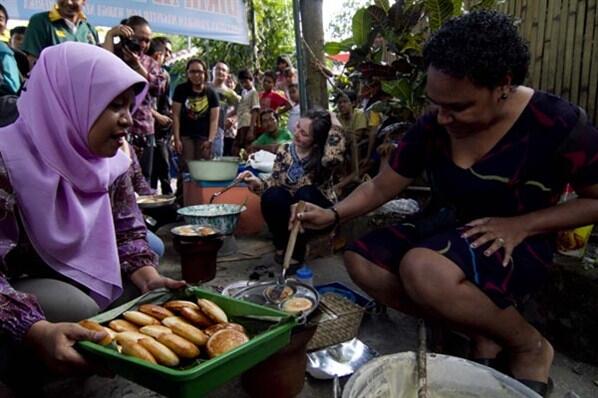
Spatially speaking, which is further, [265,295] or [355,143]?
[355,143]

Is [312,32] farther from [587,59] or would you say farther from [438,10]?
[587,59]

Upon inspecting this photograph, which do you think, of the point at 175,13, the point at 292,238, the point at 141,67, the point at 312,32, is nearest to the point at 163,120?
the point at 141,67

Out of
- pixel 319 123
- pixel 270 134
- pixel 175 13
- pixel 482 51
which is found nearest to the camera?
pixel 482 51

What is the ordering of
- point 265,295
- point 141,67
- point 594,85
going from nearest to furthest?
point 265,295 < point 594,85 < point 141,67

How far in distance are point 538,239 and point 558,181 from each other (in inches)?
8.3

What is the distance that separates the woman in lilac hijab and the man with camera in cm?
236

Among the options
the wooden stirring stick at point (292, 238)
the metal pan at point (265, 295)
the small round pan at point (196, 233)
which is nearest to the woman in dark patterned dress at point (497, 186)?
the wooden stirring stick at point (292, 238)

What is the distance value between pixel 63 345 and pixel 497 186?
1386 millimetres

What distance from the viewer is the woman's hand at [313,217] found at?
5.98ft

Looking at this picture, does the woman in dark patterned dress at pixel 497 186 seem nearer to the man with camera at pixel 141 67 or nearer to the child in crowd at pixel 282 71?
the man with camera at pixel 141 67

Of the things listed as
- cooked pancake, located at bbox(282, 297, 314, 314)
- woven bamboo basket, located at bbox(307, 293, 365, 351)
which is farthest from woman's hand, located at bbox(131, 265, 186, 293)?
woven bamboo basket, located at bbox(307, 293, 365, 351)

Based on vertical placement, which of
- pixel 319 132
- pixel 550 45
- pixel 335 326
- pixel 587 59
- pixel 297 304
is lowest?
pixel 335 326

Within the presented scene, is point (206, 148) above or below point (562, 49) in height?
below

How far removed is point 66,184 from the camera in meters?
1.52
